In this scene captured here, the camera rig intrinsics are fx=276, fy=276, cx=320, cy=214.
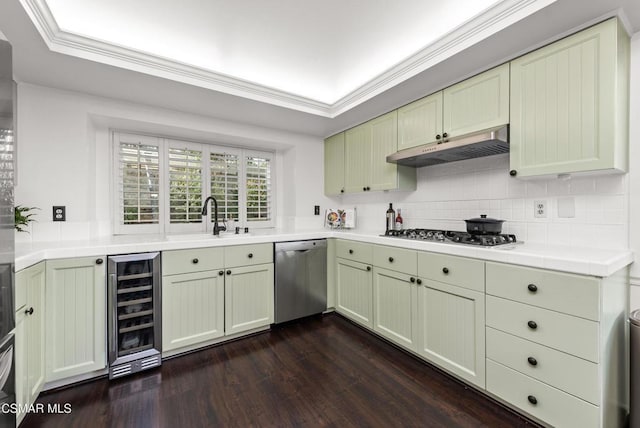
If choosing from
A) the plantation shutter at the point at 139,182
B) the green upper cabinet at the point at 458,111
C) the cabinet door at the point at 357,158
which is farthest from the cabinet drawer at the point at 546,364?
the plantation shutter at the point at 139,182

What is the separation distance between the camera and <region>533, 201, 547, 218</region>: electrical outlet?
192 cm

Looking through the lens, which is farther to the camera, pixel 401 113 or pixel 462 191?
pixel 401 113

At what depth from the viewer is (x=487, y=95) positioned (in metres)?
1.94

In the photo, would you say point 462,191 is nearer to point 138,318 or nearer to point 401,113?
point 401,113

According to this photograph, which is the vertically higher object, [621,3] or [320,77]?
[320,77]

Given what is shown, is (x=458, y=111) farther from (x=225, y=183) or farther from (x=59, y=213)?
(x=59, y=213)

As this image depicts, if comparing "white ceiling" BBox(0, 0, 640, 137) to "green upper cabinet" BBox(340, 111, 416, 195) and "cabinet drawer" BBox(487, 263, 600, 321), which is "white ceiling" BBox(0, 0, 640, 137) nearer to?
"green upper cabinet" BBox(340, 111, 416, 195)

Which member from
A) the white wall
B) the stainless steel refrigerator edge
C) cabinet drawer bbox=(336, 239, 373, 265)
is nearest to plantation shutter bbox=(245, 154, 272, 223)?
the white wall

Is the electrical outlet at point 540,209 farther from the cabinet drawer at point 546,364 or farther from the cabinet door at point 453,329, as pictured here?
the cabinet drawer at point 546,364

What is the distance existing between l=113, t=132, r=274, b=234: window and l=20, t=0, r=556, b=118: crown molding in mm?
1068

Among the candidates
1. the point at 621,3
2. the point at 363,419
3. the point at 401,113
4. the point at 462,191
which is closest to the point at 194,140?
the point at 401,113

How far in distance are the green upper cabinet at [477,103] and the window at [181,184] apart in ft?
7.43

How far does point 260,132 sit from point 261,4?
5.11ft

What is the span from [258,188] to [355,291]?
1767 millimetres
